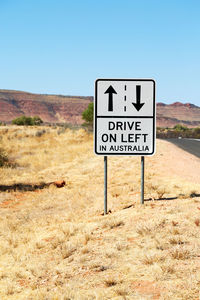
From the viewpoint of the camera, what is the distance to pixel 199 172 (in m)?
13.4

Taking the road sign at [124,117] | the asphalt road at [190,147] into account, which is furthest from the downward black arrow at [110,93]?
the asphalt road at [190,147]

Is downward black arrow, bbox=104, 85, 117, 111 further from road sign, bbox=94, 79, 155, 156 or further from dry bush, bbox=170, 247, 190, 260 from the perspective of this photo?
dry bush, bbox=170, 247, 190, 260

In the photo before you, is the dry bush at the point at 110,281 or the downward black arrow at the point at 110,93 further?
the downward black arrow at the point at 110,93

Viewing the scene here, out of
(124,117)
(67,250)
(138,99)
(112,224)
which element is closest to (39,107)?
(124,117)

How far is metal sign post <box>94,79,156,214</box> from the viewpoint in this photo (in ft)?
24.3

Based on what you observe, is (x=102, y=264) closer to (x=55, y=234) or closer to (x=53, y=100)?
(x=55, y=234)

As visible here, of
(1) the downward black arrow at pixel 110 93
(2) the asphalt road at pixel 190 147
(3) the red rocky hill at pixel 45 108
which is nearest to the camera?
(1) the downward black arrow at pixel 110 93

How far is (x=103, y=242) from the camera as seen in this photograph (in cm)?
572

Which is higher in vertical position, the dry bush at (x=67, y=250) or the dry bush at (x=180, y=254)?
the dry bush at (x=180, y=254)

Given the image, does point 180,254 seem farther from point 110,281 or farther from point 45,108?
point 45,108

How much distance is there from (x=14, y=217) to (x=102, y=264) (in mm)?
4532

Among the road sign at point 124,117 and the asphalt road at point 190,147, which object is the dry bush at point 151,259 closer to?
the road sign at point 124,117

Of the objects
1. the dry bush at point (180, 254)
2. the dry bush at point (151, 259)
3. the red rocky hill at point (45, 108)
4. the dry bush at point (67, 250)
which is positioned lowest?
the dry bush at point (67, 250)

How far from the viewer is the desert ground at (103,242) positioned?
4.16 m
